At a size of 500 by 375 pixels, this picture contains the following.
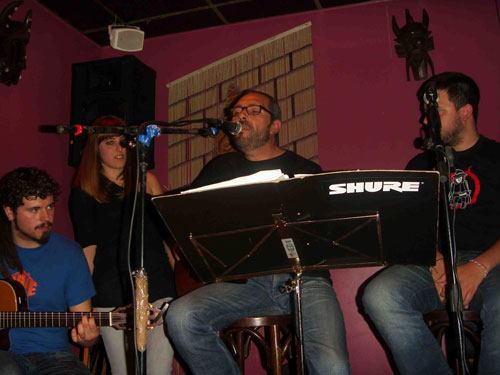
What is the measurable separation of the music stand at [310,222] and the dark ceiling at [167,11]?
2643 millimetres

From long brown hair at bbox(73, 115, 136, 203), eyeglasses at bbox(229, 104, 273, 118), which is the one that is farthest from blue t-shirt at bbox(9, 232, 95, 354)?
eyeglasses at bbox(229, 104, 273, 118)

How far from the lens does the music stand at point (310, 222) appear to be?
1.69 m

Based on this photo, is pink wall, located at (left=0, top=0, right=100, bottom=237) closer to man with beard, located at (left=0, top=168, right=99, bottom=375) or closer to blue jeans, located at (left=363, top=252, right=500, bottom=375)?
man with beard, located at (left=0, top=168, right=99, bottom=375)

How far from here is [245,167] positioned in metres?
3.03

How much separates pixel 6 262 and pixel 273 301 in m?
1.44

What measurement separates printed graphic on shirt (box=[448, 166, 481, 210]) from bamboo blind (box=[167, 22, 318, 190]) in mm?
1322

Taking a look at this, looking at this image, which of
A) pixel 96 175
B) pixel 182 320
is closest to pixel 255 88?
pixel 96 175

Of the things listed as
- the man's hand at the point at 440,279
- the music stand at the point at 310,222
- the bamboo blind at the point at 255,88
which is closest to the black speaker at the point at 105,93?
the bamboo blind at the point at 255,88

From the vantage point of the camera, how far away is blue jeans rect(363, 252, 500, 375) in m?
2.13

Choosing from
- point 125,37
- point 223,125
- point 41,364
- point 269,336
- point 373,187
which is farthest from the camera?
point 125,37

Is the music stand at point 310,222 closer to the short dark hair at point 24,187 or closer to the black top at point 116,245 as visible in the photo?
the black top at point 116,245

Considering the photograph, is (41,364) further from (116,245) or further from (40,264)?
(116,245)

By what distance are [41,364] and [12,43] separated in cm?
216

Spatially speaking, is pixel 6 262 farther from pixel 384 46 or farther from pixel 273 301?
pixel 384 46
